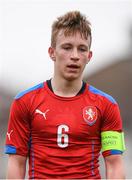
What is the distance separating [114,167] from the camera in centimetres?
616

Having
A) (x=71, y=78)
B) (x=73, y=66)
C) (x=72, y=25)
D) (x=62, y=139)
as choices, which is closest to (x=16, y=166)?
(x=62, y=139)

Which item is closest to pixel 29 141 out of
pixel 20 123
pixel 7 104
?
pixel 20 123

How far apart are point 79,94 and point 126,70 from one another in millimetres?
23885

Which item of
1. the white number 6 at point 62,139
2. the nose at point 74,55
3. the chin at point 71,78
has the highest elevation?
the nose at point 74,55

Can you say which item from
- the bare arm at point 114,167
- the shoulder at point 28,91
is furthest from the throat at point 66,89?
the bare arm at point 114,167

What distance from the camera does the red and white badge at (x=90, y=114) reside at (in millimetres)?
6137

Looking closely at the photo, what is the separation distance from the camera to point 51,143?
6062mm

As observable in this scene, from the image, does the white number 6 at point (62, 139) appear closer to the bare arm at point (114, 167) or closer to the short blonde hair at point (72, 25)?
the bare arm at point (114, 167)

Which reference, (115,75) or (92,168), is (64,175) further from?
(115,75)

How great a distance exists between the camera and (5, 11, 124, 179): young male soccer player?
19.8ft

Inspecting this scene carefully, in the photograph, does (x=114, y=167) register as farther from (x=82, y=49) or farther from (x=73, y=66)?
(x=82, y=49)

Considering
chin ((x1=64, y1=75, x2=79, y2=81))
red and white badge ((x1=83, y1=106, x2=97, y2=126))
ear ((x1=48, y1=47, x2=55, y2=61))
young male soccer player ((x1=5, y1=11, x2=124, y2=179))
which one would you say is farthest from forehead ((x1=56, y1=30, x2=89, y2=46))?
red and white badge ((x1=83, y1=106, x2=97, y2=126))

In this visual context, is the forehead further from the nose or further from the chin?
the chin

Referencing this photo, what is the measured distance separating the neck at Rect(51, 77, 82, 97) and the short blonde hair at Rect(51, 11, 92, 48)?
14.5 inches
